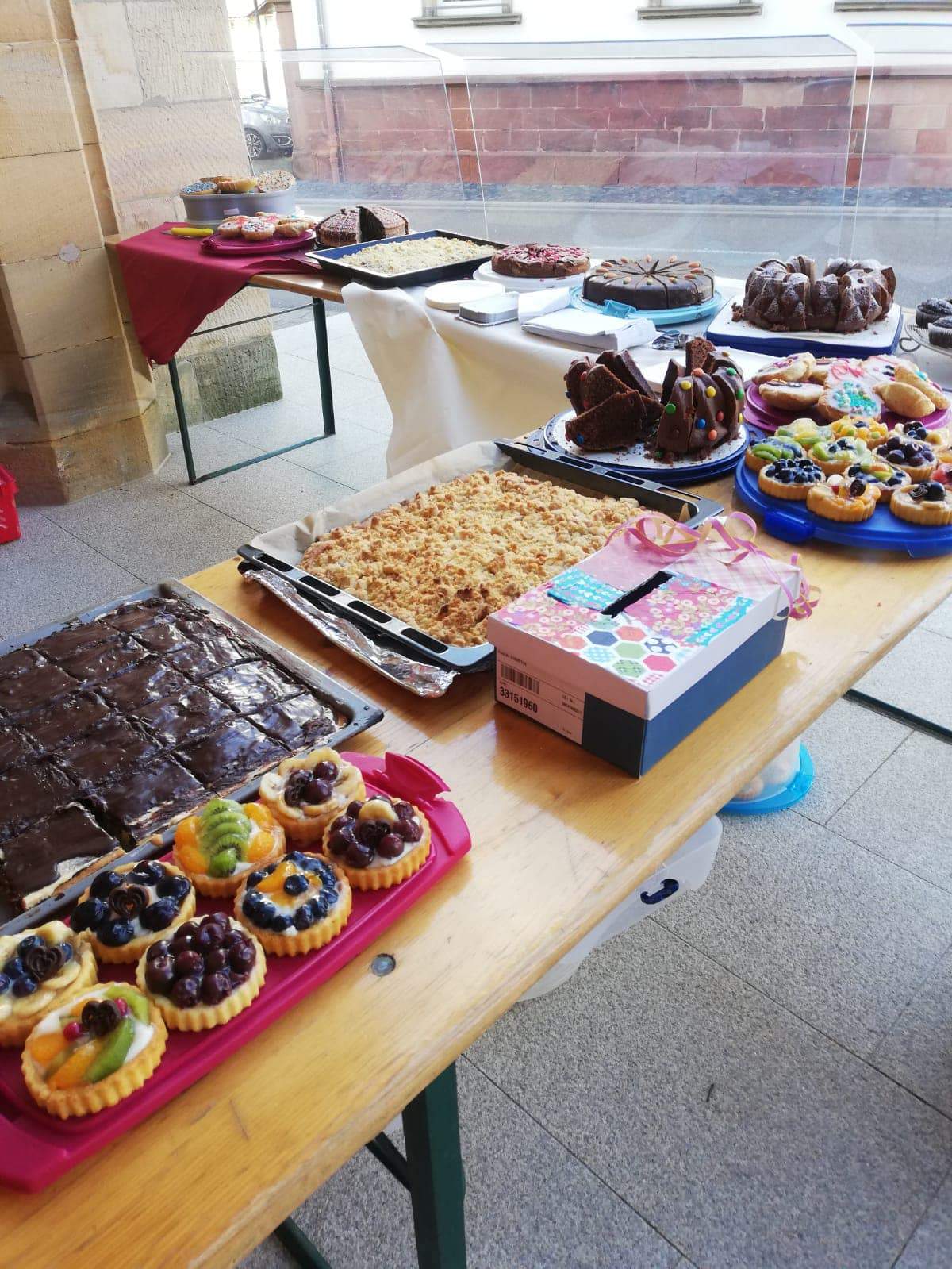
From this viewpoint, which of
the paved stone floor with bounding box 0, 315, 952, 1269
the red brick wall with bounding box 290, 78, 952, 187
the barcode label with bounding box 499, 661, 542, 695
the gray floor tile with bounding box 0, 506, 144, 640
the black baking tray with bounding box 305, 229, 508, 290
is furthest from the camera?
the gray floor tile with bounding box 0, 506, 144, 640

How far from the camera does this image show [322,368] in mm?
4066

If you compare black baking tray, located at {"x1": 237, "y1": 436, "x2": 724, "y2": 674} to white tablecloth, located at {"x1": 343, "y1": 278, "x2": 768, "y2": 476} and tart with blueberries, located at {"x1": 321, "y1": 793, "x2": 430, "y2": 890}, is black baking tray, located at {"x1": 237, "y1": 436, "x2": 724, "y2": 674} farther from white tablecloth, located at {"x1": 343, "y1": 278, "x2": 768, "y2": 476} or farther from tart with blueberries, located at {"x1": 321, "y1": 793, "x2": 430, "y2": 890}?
white tablecloth, located at {"x1": 343, "y1": 278, "x2": 768, "y2": 476}

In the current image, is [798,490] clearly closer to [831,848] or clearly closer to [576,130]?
[831,848]

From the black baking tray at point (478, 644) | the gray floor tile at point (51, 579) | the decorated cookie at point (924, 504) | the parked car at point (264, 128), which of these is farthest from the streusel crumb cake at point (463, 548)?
the parked car at point (264, 128)

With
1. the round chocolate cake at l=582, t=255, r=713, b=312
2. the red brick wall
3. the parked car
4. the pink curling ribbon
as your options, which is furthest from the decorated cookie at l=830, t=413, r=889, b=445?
the parked car

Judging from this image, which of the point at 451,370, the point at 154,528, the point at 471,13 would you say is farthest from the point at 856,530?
the point at 471,13

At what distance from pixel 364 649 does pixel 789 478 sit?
730 millimetres

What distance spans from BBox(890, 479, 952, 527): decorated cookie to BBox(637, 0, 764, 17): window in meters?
5.29

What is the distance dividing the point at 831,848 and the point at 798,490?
94 cm

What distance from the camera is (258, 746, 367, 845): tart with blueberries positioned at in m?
0.88

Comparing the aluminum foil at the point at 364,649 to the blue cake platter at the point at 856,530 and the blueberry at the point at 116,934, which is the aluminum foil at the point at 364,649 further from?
the blue cake platter at the point at 856,530

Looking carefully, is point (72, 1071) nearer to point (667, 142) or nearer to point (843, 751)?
point (843, 751)

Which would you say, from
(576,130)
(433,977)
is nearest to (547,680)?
(433,977)

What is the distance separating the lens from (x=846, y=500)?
1390 mm
